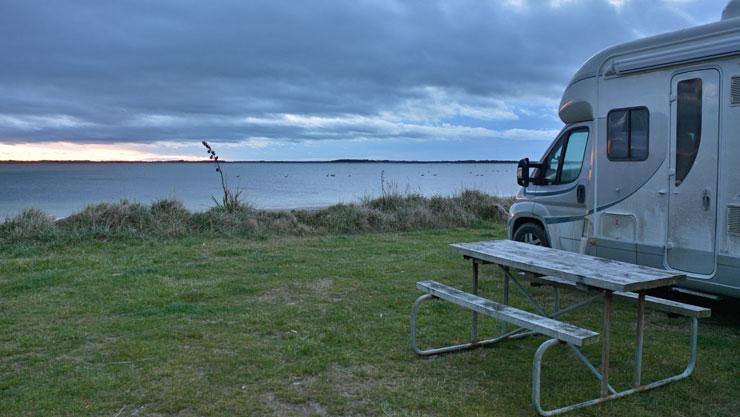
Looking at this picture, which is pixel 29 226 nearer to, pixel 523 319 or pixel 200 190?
pixel 523 319

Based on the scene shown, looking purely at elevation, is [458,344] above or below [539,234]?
below

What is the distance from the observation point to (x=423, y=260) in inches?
371

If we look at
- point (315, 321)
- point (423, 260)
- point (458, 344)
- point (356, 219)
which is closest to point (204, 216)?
point (356, 219)

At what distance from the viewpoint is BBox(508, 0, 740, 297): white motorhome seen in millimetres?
5492

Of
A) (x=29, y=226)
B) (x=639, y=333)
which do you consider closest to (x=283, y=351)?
(x=639, y=333)

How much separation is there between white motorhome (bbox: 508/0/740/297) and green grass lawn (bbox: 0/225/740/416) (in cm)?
77

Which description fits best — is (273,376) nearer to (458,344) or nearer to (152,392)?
(152,392)

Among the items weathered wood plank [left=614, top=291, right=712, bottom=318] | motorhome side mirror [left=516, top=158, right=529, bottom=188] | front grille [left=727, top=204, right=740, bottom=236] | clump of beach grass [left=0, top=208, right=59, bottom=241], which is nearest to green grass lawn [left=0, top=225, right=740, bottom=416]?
weathered wood plank [left=614, top=291, right=712, bottom=318]

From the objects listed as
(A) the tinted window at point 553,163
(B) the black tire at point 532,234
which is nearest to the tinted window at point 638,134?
(A) the tinted window at point 553,163

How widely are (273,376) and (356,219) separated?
9.39 meters

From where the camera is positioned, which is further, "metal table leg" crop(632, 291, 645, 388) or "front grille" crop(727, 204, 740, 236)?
"front grille" crop(727, 204, 740, 236)

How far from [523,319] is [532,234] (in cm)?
423

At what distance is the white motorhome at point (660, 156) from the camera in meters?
5.49

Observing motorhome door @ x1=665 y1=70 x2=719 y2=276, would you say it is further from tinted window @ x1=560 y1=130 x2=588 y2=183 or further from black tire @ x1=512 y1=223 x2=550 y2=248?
black tire @ x1=512 y1=223 x2=550 y2=248
